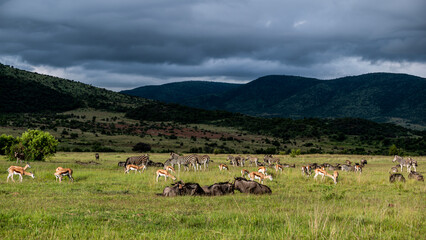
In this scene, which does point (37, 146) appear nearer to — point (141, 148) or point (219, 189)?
point (219, 189)

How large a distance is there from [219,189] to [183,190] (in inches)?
64.7

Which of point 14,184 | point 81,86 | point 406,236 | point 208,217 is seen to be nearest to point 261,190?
point 208,217

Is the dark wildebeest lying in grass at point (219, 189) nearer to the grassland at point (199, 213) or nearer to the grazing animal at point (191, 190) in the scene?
the grazing animal at point (191, 190)

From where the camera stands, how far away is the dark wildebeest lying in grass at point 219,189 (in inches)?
650

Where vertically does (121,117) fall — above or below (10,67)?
below

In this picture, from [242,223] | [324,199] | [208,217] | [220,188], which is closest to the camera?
[242,223]

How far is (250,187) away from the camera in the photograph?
56.0 feet

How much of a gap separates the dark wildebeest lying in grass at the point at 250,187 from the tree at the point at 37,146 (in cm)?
2544

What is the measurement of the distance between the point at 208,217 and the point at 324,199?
22.3 feet

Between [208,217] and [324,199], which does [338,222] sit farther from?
[324,199]

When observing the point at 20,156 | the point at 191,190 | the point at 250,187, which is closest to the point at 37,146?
the point at 20,156

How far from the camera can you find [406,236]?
28.0 ft

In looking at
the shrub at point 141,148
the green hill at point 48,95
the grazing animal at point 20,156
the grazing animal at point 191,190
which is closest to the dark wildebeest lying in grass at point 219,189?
the grazing animal at point 191,190

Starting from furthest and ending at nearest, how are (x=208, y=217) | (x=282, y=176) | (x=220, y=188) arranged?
1. (x=282, y=176)
2. (x=220, y=188)
3. (x=208, y=217)
